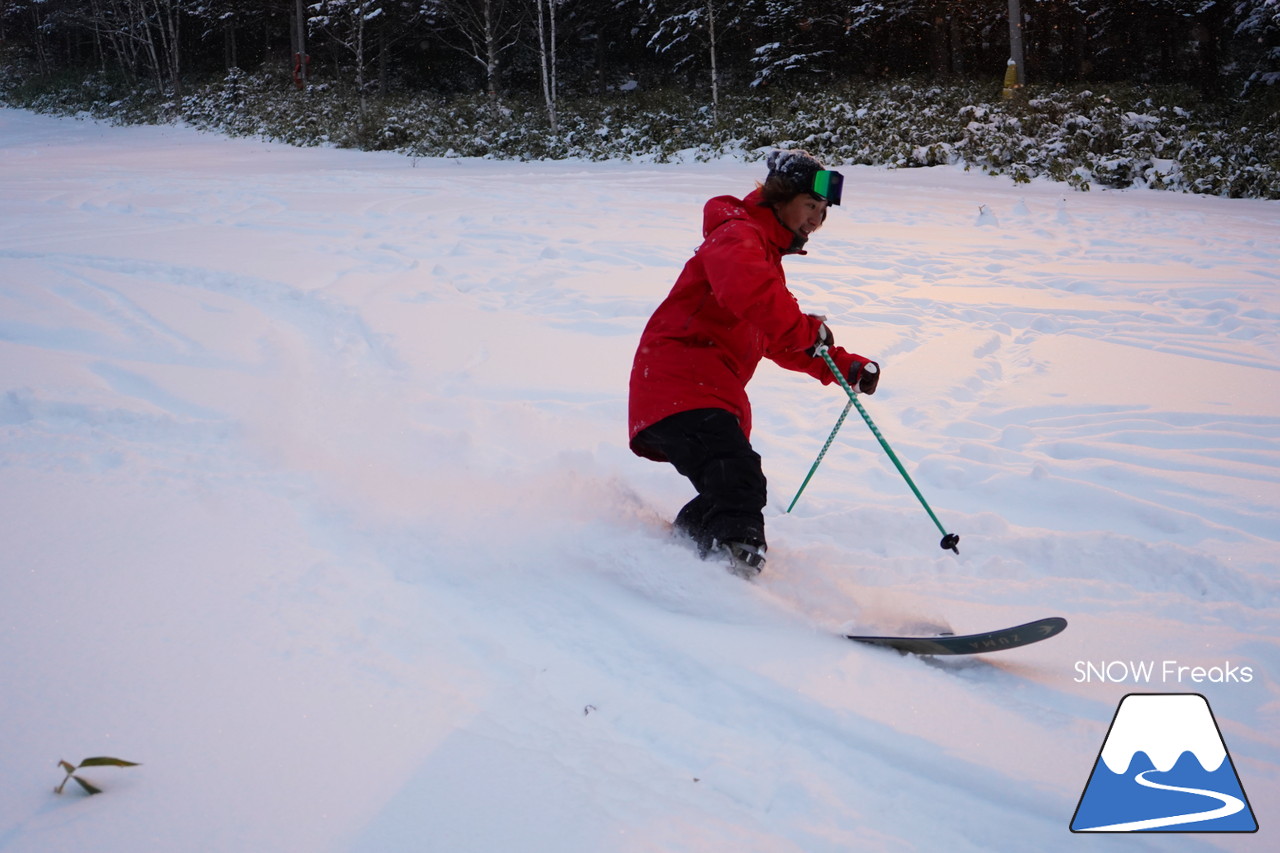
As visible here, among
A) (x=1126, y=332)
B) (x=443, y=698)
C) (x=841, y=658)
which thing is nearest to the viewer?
(x=443, y=698)

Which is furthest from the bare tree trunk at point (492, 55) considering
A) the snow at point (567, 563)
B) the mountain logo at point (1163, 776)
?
the mountain logo at point (1163, 776)

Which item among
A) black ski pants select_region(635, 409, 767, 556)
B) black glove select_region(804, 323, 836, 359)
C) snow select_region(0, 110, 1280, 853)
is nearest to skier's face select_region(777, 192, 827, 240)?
black glove select_region(804, 323, 836, 359)

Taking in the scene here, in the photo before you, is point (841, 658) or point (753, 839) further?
point (841, 658)

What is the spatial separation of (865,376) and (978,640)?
93 cm

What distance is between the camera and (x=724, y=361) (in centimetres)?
296

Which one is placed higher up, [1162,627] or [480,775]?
[480,775]

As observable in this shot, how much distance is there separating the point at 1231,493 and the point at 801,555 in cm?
206

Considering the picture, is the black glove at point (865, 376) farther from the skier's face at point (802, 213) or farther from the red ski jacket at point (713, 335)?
the skier's face at point (802, 213)

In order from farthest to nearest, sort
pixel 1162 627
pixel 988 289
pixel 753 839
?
1. pixel 988 289
2. pixel 1162 627
3. pixel 753 839

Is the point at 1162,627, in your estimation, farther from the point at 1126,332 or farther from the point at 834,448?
the point at 1126,332

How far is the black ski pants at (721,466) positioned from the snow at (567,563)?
222 mm

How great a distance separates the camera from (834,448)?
436cm

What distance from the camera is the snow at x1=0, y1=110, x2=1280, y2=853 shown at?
→ 6.22 ft

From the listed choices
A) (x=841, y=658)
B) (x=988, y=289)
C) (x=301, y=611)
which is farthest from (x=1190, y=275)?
(x=301, y=611)
